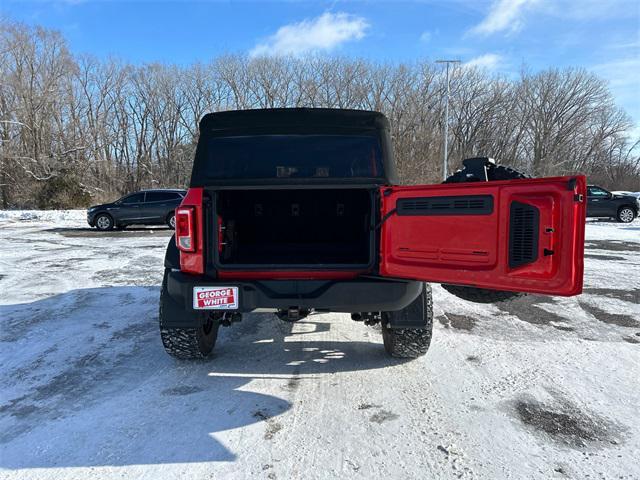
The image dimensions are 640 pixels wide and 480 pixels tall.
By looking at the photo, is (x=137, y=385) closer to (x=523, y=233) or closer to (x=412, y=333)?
(x=412, y=333)

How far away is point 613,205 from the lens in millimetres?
17953

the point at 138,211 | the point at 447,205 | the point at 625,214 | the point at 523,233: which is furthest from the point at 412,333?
the point at 625,214

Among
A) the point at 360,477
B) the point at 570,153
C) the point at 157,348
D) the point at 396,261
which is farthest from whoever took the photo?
the point at 570,153

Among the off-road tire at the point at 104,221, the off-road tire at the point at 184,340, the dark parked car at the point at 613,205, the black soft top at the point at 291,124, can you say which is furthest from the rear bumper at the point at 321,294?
the dark parked car at the point at 613,205

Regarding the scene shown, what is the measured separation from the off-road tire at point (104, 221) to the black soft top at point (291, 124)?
14320 millimetres

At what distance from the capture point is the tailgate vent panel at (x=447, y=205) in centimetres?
247

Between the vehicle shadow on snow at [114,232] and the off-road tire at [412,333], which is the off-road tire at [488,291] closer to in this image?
the off-road tire at [412,333]

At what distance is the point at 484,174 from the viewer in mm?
3102

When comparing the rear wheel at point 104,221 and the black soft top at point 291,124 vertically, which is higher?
the black soft top at point 291,124

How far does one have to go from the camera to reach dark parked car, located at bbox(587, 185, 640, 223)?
17766 millimetres

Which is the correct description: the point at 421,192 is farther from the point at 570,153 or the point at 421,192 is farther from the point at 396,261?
the point at 570,153

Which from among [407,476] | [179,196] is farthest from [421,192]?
[179,196]

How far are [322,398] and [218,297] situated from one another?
3.39 ft

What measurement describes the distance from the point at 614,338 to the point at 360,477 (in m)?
3.42
